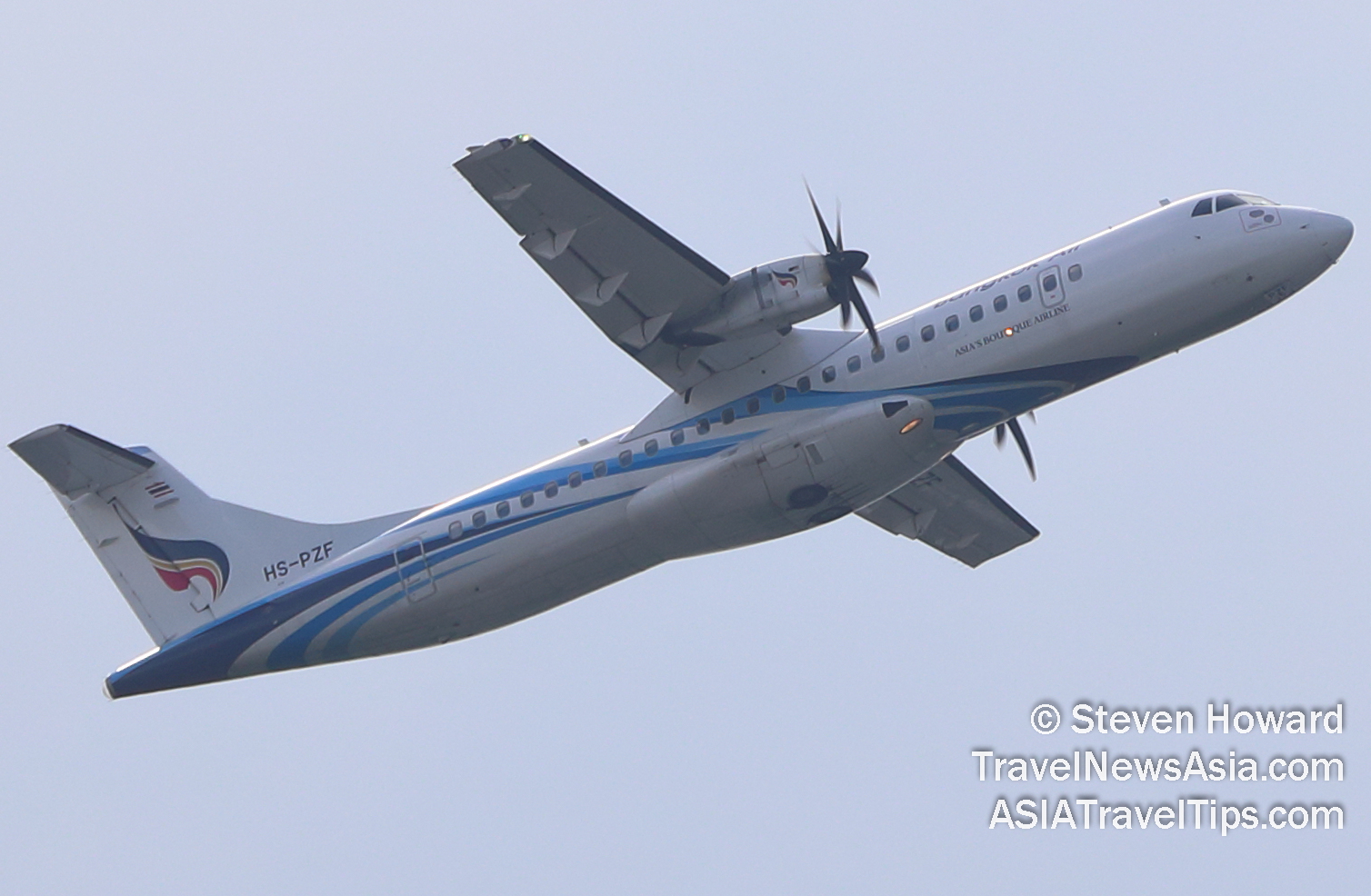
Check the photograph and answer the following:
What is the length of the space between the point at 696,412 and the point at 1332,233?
10034 mm

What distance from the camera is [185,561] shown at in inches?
1067

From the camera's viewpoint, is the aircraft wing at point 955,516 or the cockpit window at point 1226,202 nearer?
the cockpit window at point 1226,202

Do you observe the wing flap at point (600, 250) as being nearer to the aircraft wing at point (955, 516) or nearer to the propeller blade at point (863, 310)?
the propeller blade at point (863, 310)

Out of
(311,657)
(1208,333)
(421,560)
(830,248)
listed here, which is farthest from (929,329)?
(311,657)

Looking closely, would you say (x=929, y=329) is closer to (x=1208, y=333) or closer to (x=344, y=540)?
(x=1208, y=333)

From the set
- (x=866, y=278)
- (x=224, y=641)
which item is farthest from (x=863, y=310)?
(x=224, y=641)

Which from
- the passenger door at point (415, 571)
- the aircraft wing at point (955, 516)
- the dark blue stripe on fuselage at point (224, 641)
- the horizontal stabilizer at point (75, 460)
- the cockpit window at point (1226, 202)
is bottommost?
the dark blue stripe on fuselage at point (224, 641)

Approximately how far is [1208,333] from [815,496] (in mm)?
6526

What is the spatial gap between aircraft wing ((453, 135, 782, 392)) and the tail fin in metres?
5.33

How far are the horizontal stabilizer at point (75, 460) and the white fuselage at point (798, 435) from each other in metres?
3.90

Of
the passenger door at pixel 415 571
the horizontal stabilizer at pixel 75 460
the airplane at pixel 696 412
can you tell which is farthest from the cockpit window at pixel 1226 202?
the horizontal stabilizer at pixel 75 460

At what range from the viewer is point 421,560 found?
998 inches

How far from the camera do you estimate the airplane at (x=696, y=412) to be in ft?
75.9

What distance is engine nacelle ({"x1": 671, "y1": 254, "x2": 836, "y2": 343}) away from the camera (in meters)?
23.4
